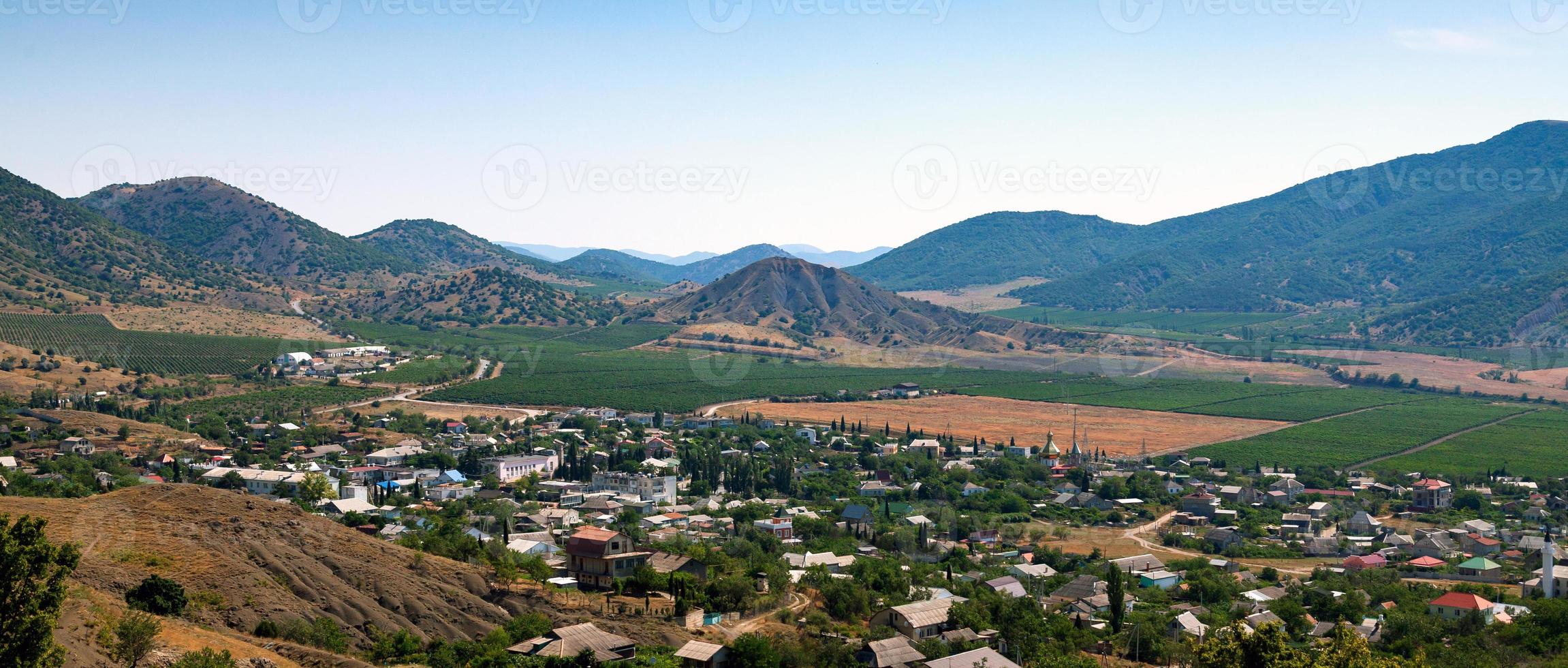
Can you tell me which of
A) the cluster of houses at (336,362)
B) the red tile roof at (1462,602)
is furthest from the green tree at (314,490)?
the cluster of houses at (336,362)

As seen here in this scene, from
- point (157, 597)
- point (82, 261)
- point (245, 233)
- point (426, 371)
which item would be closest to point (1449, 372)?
point (426, 371)

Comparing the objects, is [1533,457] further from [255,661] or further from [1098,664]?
[255,661]

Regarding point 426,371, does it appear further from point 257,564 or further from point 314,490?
point 257,564

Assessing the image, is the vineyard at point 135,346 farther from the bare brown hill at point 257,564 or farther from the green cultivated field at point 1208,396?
the bare brown hill at point 257,564

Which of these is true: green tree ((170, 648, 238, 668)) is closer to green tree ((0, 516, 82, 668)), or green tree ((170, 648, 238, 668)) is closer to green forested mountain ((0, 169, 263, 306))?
green tree ((0, 516, 82, 668))

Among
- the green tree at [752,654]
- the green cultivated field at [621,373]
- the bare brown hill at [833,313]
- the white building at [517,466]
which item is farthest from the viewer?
the bare brown hill at [833,313]
